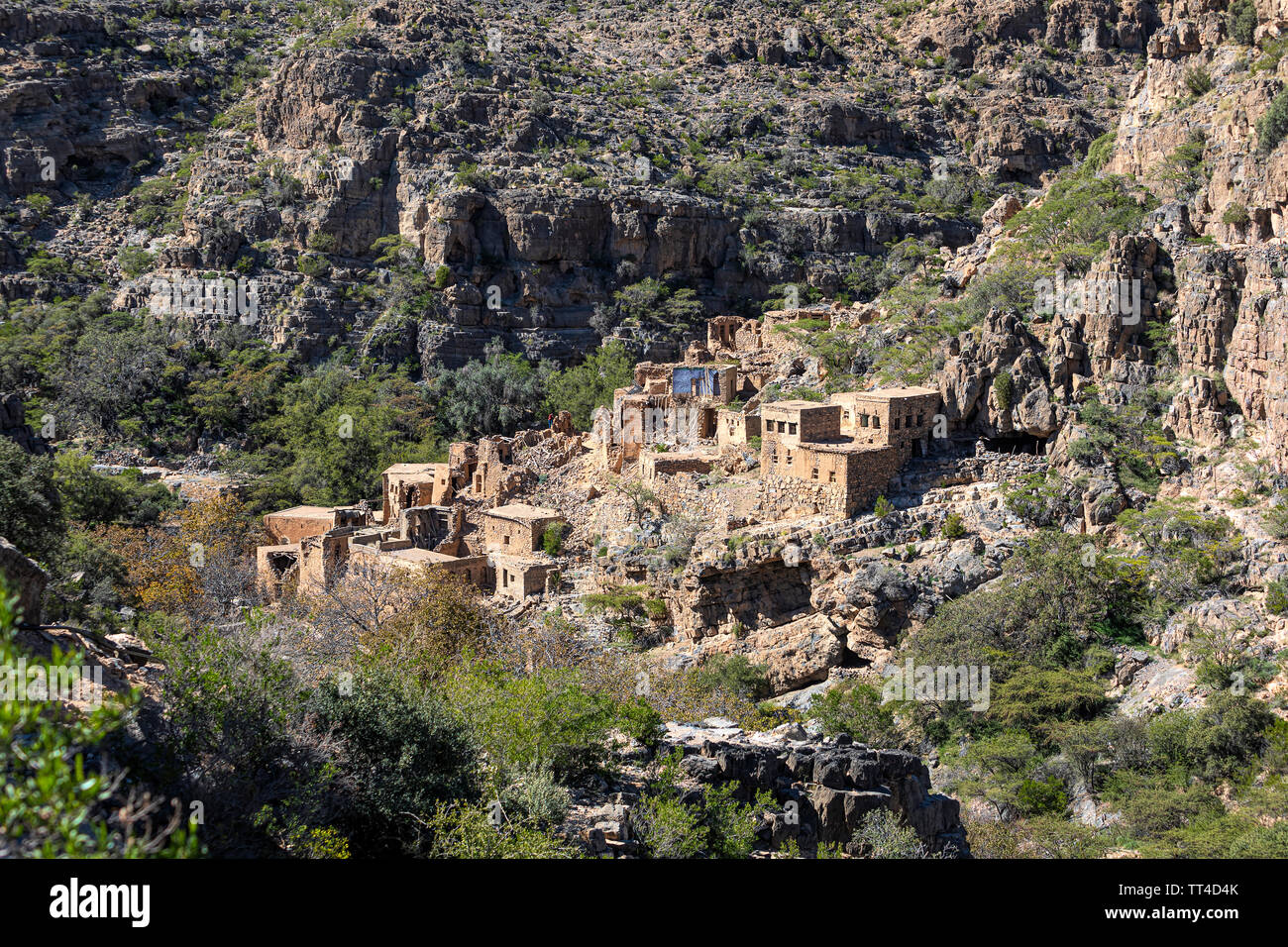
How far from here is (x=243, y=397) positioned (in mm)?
55781

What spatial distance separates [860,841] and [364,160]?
5829cm

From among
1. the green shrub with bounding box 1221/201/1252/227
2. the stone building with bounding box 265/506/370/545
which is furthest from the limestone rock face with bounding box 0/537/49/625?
the green shrub with bounding box 1221/201/1252/227

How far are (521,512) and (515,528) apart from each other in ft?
2.97

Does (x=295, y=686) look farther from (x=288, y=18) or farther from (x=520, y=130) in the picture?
(x=288, y=18)

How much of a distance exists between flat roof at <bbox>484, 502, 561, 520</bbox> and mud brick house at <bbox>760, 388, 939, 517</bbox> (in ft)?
22.4

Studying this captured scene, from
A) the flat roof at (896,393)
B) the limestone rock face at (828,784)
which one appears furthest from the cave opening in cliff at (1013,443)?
the limestone rock face at (828,784)

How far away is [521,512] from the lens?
35.7 m

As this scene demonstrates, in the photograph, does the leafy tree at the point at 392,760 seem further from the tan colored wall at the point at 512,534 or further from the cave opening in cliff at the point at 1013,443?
the cave opening in cliff at the point at 1013,443

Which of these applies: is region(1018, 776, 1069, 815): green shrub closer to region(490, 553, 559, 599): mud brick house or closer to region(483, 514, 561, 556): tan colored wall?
region(490, 553, 559, 599): mud brick house

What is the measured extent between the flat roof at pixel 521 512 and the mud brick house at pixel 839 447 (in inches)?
269

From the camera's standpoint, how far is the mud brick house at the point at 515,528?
3444cm

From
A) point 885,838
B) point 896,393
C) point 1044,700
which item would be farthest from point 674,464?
point 885,838
